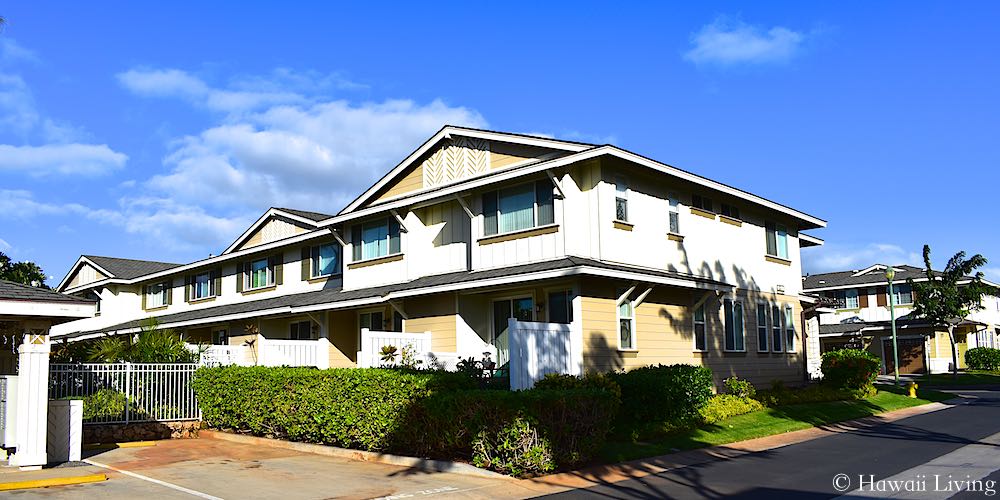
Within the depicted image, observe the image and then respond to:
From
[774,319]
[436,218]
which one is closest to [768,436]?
[774,319]

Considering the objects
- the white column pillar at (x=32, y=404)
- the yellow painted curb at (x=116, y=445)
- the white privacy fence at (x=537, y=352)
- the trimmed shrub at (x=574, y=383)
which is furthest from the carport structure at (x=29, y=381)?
the trimmed shrub at (x=574, y=383)

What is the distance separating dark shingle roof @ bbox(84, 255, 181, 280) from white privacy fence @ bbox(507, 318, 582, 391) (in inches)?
1254

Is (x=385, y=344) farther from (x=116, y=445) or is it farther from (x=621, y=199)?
(x=621, y=199)

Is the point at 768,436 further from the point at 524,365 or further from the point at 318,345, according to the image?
the point at 318,345

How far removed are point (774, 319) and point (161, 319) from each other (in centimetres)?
2681

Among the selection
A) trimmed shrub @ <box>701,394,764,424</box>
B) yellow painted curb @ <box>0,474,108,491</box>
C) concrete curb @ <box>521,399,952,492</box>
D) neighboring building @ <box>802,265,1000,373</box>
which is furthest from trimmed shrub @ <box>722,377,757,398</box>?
neighboring building @ <box>802,265,1000,373</box>

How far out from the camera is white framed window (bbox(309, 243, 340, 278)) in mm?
30250

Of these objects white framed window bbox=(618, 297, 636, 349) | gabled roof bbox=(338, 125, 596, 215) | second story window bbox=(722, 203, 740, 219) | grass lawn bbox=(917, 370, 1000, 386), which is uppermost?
gabled roof bbox=(338, 125, 596, 215)

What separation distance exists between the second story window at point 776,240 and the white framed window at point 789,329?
6.07 ft

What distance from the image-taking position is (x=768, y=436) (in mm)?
19094

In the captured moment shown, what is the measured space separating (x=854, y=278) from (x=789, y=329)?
126 ft

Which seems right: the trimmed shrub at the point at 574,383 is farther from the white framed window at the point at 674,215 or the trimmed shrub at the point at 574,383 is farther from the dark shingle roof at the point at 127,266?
the dark shingle roof at the point at 127,266

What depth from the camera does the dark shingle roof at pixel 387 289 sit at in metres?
19.5

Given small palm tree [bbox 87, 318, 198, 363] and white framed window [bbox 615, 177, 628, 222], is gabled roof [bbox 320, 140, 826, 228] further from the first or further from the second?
small palm tree [bbox 87, 318, 198, 363]
